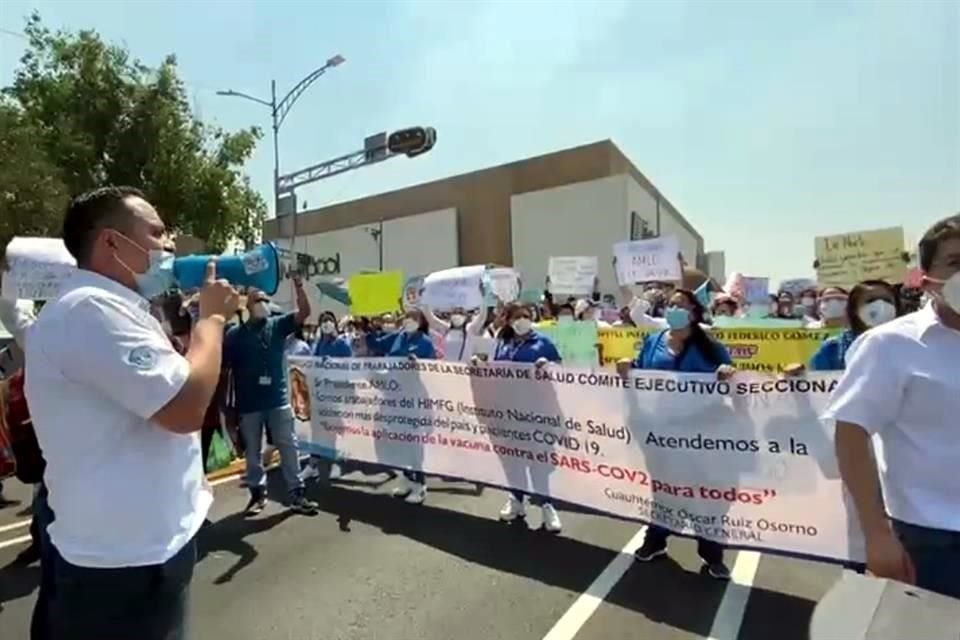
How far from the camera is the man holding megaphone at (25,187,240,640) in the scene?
5.60 feet

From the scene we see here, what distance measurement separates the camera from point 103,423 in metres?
1.74

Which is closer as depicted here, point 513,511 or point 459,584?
point 459,584

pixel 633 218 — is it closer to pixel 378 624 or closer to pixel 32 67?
pixel 32 67

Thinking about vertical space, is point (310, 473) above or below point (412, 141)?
below

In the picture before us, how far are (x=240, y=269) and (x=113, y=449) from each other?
31.1 inches

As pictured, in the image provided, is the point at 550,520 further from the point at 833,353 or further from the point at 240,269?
the point at 240,269

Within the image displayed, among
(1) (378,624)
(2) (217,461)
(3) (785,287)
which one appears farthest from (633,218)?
(1) (378,624)

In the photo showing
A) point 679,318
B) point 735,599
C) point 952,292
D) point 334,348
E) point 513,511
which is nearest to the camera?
point 952,292

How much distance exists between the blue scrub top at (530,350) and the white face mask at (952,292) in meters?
3.86

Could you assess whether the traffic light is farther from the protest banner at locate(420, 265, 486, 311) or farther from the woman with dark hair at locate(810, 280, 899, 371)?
the woman with dark hair at locate(810, 280, 899, 371)

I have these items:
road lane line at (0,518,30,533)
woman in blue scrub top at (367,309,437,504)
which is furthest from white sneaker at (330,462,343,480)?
road lane line at (0,518,30,533)

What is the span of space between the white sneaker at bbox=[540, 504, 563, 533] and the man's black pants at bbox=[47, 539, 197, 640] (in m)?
3.91

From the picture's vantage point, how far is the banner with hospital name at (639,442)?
422 cm

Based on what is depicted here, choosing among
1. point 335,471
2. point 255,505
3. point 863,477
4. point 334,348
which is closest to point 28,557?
point 255,505
